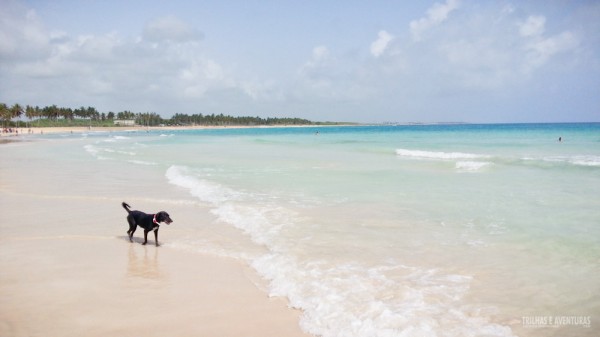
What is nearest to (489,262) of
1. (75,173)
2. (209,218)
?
(209,218)

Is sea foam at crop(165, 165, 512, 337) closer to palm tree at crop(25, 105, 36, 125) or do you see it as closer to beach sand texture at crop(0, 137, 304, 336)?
beach sand texture at crop(0, 137, 304, 336)

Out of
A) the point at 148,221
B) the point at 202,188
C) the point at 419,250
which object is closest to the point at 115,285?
the point at 148,221

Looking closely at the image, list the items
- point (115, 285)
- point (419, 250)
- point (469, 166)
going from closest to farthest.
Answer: point (115, 285), point (419, 250), point (469, 166)

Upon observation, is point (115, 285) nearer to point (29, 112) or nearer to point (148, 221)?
point (148, 221)

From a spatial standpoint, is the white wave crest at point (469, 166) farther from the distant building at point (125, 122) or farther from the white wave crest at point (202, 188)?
the distant building at point (125, 122)

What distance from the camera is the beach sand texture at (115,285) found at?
4686 mm

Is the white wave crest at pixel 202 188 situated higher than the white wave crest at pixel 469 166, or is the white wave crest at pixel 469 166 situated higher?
the white wave crest at pixel 469 166

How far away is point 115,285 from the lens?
586cm

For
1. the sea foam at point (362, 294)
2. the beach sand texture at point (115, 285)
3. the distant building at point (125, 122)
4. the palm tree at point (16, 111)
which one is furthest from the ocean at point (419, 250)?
the distant building at point (125, 122)

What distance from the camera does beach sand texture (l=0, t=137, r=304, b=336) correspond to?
469 centimetres

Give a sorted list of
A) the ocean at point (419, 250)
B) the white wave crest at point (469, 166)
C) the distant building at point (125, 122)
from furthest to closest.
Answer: the distant building at point (125, 122) → the white wave crest at point (469, 166) → the ocean at point (419, 250)

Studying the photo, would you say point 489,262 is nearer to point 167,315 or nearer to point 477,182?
point 167,315

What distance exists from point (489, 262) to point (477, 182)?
33.6ft

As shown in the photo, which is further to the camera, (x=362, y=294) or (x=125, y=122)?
(x=125, y=122)
